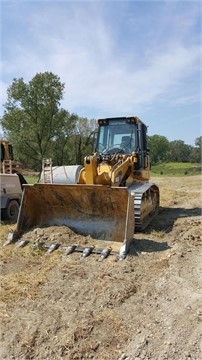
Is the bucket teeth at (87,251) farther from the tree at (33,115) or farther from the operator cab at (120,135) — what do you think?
the tree at (33,115)

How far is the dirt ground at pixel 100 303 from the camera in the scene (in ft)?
10.1

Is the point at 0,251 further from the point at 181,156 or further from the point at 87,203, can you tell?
the point at 181,156

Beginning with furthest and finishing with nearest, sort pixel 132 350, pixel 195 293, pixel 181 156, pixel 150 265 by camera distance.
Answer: pixel 181 156
pixel 150 265
pixel 195 293
pixel 132 350

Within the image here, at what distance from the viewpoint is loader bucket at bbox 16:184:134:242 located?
Result: 21.0 feet

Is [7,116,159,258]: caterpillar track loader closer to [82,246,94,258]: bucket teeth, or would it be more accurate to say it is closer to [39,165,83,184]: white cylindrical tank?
[39,165,83,184]: white cylindrical tank

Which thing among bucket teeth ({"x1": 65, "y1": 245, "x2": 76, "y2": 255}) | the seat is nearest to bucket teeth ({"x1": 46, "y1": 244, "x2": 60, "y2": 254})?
bucket teeth ({"x1": 65, "y1": 245, "x2": 76, "y2": 255})

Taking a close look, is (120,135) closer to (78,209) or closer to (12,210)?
(78,209)

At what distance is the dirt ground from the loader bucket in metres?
0.40

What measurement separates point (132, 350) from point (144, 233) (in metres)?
4.21

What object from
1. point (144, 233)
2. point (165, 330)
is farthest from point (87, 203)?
point (165, 330)

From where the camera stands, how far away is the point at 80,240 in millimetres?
6137

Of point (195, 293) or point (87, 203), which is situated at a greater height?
point (87, 203)

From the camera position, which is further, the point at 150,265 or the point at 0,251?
the point at 0,251

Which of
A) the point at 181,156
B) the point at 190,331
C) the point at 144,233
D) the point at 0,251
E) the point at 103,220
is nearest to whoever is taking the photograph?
the point at 190,331
